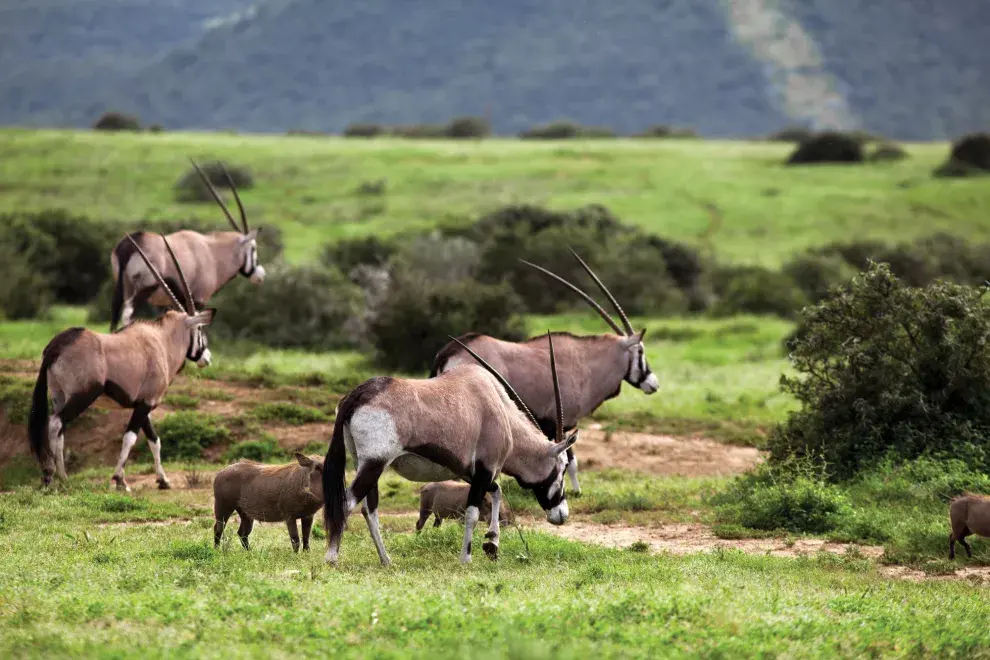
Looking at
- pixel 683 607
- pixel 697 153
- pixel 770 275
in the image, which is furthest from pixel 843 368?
pixel 697 153

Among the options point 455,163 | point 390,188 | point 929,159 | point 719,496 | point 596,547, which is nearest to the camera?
point 596,547

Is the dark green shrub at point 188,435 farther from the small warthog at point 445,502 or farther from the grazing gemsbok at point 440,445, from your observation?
the grazing gemsbok at point 440,445

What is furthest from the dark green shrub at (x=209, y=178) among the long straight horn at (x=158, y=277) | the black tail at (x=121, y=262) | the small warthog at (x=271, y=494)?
the small warthog at (x=271, y=494)

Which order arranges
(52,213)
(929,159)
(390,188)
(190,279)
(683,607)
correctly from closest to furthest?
(683,607) < (190,279) < (52,213) < (390,188) < (929,159)

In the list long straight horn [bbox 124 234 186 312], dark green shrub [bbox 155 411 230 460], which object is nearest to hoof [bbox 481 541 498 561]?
long straight horn [bbox 124 234 186 312]

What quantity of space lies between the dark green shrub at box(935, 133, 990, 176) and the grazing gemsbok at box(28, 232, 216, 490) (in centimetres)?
5547

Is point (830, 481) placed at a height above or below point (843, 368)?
below

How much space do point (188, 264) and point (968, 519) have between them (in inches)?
490

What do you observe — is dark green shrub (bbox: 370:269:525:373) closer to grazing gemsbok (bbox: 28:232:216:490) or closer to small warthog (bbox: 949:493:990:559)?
grazing gemsbok (bbox: 28:232:216:490)

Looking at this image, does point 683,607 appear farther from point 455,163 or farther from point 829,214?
point 455,163

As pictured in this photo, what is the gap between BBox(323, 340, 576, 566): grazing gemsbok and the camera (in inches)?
408

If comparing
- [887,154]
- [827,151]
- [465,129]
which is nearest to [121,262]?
[827,151]

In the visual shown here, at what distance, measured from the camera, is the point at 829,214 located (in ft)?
176

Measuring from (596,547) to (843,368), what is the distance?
565 centimetres
